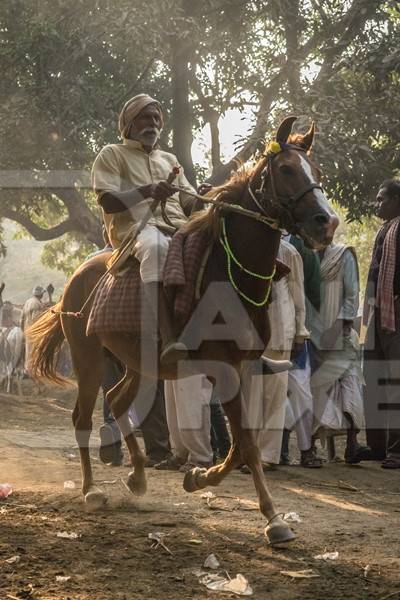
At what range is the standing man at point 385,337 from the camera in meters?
8.71

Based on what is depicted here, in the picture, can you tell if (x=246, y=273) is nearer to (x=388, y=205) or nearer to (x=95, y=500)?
(x=95, y=500)

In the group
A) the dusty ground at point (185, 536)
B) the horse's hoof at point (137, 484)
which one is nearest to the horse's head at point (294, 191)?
the dusty ground at point (185, 536)

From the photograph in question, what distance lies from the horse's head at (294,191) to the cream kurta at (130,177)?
119cm

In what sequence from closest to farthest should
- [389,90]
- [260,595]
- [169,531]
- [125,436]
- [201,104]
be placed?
[260,595]
[169,531]
[125,436]
[389,90]
[201,104]

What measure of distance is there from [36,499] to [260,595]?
2.81 metres

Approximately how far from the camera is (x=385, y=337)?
8914 mm

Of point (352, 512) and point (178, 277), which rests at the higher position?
point (178, 277)

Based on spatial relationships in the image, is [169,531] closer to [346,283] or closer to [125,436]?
[125,436]

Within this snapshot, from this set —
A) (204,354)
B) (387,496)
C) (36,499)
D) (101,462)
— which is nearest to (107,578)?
(204,354)

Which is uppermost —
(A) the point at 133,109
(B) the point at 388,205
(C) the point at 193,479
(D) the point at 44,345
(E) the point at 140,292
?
(A) the point at 133,109

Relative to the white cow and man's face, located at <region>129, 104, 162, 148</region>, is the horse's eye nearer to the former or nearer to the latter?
man's face, located at <region>129, 104, 162, 148</region>

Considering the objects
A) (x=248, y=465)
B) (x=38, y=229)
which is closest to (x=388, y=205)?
(x=248, y=465)

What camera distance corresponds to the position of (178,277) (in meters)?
5.49

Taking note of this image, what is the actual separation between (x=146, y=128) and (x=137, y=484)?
261cm
